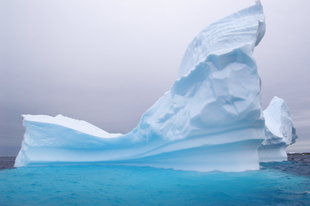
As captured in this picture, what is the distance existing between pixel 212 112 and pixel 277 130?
33.2ft

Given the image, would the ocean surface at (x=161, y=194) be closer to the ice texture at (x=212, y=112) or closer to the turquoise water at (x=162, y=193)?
the turquoise water at (x=162, y=193)

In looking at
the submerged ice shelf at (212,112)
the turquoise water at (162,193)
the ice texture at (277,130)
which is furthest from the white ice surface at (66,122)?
the ice texture at (277,130)

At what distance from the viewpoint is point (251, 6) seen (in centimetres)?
833

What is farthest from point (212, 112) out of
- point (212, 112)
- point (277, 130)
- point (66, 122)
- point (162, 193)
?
point (277, 130)

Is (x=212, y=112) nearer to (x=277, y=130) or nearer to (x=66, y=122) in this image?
(x=66, y=122)

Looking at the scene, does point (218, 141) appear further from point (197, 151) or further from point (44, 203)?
point (44, 203)

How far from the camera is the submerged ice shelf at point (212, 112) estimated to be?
24.7 ft

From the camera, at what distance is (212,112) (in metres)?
7.68

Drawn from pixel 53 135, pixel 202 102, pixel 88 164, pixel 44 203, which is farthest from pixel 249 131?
pixel 53 135

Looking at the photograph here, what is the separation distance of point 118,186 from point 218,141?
12.1ft

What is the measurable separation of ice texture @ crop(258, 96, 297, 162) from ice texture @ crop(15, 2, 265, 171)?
7.77m

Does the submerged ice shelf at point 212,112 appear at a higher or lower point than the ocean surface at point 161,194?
higher

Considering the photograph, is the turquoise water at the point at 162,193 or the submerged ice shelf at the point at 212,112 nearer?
the turquoise water at the point at 162,193

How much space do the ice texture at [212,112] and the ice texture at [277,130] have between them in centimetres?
777
